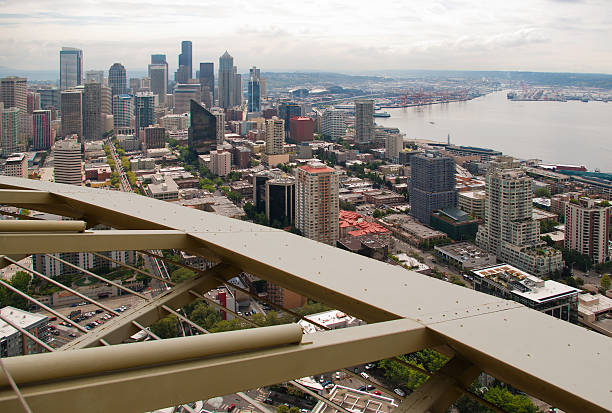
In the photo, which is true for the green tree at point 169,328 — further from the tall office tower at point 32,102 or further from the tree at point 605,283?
the tall office tower at point 32,102

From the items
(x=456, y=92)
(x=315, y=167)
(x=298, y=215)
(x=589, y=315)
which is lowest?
(x=589, y=315)

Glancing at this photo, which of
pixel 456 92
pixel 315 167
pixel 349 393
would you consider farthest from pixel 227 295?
pixel 456 92

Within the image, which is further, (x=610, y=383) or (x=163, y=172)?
(x=163, y=172)

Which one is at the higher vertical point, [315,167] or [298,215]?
[315,167]

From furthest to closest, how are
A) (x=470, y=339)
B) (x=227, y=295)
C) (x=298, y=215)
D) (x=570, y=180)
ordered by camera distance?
(x=570, y=180) < (x=298, y=215) < (x=227, y=295) < (x=470, y=339)

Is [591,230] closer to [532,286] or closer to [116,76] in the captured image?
[532,286]

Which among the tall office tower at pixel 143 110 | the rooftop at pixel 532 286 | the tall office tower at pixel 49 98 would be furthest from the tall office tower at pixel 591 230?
the tall office tower at pixel 49 98

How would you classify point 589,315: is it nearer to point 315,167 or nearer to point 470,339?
point 315,167

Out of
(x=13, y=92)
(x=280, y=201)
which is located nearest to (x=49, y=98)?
(x=13, y=92)
